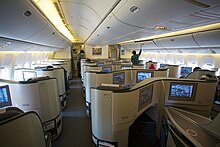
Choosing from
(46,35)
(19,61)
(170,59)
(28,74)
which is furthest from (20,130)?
(170,59)

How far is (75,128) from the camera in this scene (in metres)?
4.53

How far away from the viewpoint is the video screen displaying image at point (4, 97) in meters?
3.06

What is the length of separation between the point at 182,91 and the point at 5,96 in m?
4.38

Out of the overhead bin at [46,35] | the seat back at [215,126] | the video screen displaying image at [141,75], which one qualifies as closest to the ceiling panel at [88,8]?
the overhead bin at [46,35]

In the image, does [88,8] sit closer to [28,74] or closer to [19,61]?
[28,74]

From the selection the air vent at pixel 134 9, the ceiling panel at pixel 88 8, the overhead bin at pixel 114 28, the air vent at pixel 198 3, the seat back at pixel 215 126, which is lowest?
the seat back at pixel 215 126

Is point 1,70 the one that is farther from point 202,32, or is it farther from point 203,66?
point 203,66

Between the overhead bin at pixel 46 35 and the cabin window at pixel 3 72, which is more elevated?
the overhead bin at pixel 46 35

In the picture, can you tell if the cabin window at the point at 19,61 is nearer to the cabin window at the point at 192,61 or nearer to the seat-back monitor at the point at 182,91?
the seat-back monitor at the point at 182,91

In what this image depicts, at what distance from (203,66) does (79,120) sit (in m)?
7.84

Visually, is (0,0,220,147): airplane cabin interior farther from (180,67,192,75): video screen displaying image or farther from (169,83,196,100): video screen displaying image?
(180,67,192,75): video screen displaying image

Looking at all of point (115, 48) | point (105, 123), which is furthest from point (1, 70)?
point (115, 48)

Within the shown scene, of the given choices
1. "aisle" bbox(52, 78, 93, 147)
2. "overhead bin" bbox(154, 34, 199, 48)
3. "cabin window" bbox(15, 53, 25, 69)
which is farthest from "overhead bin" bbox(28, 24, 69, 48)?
"overhead bin" bbox(154, 34, 199, 48)

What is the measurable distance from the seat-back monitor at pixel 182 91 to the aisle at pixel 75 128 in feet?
8.77
